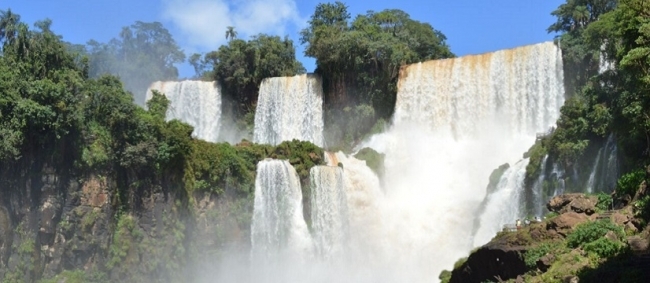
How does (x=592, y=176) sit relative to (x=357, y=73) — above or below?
below

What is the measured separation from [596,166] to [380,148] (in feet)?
55.6

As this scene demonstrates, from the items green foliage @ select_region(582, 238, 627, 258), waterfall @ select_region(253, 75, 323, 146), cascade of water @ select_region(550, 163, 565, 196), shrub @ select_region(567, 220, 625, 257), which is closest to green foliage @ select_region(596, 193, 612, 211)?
shrub @ select_region(567, 220, 625, 257)

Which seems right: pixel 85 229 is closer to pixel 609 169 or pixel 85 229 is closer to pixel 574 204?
pixel 574 204

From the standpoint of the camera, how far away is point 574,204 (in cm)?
2088

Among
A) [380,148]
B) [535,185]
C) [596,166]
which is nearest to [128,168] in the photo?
[380,148]

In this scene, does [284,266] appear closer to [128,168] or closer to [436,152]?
[128,168]

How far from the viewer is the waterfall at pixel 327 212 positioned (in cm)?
3722

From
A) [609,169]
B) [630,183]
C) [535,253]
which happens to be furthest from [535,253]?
[609,169]

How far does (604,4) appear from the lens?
41.7 metres

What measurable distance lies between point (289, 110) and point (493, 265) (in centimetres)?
2886

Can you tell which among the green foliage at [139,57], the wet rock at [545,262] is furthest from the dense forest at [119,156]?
the green foliage at [139,57]

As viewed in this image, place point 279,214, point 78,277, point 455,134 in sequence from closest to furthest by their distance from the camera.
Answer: point 78,277, point 279,214, point 455,134

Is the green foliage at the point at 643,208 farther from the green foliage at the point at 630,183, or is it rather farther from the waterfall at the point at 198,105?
the waterfall at the point at 198,105

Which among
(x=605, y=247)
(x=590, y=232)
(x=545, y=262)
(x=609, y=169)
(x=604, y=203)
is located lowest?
(x=545, y=262)
